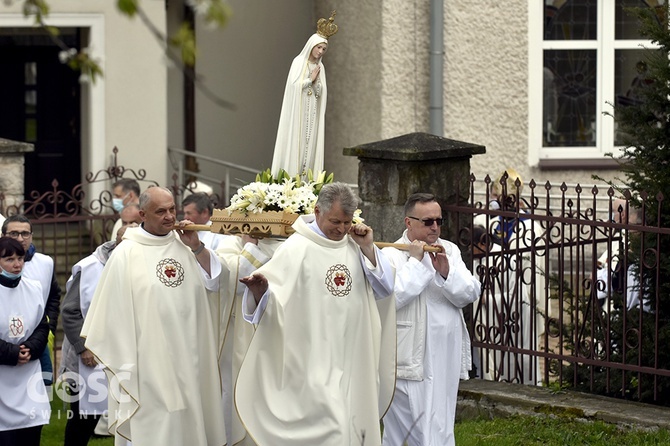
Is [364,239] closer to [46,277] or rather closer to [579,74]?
[46,277]

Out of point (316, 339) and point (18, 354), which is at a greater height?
point (316, 339)

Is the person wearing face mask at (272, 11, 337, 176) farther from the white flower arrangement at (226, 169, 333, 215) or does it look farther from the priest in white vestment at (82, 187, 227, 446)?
the priest in white vestment at (82, 187, 227, 446)

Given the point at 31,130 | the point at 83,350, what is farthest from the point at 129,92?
the point at 83,350

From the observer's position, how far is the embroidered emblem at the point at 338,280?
7.83 m

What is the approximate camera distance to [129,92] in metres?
16.4

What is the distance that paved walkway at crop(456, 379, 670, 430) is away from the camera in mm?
9195

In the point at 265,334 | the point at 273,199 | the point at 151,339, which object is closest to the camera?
the point at 265,334

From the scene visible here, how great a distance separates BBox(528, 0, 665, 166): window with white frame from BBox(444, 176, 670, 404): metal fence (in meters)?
6.06

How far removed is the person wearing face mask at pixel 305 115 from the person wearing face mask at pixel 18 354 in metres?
1.89

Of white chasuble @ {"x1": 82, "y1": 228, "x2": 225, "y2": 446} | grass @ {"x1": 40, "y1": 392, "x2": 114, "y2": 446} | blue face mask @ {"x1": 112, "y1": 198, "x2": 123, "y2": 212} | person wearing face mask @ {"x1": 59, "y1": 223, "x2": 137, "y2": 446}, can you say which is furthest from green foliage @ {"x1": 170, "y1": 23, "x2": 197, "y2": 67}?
blue face mask @ {"x1": 112, "y1": 198, "x2": 123, "y2": 212}

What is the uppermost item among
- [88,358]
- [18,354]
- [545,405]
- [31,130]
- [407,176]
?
[31,130]

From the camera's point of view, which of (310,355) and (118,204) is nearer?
(310,355)

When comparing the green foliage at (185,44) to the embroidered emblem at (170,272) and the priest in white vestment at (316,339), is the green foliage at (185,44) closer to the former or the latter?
the priest in white vestment at (316,339)

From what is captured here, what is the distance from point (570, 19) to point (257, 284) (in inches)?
389
